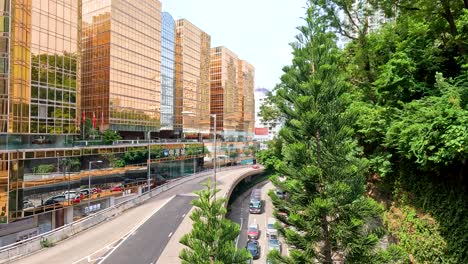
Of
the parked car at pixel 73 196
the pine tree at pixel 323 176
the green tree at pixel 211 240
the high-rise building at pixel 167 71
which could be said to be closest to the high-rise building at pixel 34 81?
the parked car at pixel 73 196

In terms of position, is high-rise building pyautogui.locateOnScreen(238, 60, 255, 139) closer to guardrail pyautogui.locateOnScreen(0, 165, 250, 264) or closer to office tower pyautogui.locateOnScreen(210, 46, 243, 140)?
office tower pyautogui.locateOnScreen(210, 46, 243, 140)

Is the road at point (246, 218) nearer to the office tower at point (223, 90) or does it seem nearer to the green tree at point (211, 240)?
the green tree at point (211, 240)

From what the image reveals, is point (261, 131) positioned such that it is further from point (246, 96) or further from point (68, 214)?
point (68, 214)

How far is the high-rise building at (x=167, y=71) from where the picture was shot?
64.5 meters

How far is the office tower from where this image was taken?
310 feet

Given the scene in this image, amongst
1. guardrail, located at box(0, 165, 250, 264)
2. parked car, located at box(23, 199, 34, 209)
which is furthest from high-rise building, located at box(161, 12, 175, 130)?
parked car, located at box(23, 199, 34, 209)

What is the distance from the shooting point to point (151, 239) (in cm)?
2484

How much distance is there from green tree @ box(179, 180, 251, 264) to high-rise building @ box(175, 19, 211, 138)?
60493mm

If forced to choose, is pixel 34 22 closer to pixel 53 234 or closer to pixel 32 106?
pixel 32 106

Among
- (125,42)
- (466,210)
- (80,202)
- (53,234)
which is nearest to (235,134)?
(125,42)

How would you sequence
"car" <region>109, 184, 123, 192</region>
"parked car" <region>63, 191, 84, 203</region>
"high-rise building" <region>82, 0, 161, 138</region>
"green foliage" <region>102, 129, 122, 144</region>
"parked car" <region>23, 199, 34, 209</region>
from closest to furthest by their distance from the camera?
"parked car" <region>23, 199, 34, 209</region>
"parked car" <region>63, 191, 84, 203</region>
"car" <region>109, 184, 123, 192</region>
"green foliage" <region>102, 129, 122, 144</region>
"high-rise building" <region>82, 0, 161, 138</region>

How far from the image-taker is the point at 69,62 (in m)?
33.4

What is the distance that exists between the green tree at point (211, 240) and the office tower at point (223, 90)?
8279 centimetres

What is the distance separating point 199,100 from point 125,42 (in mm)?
28035
